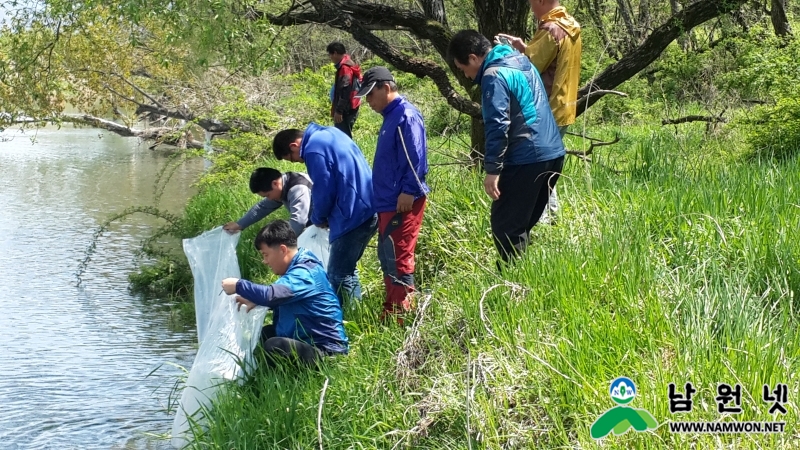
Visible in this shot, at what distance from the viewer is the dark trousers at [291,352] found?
479 cm

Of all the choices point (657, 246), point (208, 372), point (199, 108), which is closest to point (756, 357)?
point (657, 246)

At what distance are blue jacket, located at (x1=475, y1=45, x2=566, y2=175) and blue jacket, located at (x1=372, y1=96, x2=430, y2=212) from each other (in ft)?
2.12

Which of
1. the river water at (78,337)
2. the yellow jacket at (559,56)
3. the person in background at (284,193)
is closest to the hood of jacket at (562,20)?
the yellow jacket at (559,56)

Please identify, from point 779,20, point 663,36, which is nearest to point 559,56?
point 663,36

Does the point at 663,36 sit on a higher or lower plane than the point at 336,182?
higher

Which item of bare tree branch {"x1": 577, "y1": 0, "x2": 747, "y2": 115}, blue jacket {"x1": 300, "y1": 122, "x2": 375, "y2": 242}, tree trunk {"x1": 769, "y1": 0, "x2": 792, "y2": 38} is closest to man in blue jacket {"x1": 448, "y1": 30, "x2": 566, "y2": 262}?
blue jacket {"x1": 300, "y1": 122, "x2": 375, "y2": 242}

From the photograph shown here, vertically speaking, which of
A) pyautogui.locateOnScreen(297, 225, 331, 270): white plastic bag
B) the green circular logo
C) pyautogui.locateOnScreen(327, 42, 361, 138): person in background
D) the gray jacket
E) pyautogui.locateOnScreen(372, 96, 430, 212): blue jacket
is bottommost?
the green circular logo

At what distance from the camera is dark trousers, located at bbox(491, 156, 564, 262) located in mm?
4809

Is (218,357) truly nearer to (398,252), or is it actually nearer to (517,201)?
(398,252)

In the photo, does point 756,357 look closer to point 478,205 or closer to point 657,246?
point 657,246

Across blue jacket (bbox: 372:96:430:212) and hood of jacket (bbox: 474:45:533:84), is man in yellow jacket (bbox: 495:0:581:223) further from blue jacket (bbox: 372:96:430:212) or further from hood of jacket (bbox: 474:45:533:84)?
blue jacket (bbox: 372:96:430:212)

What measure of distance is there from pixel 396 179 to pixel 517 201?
901 mm

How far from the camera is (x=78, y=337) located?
837cm

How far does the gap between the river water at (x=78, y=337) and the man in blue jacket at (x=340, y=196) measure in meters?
1.68
